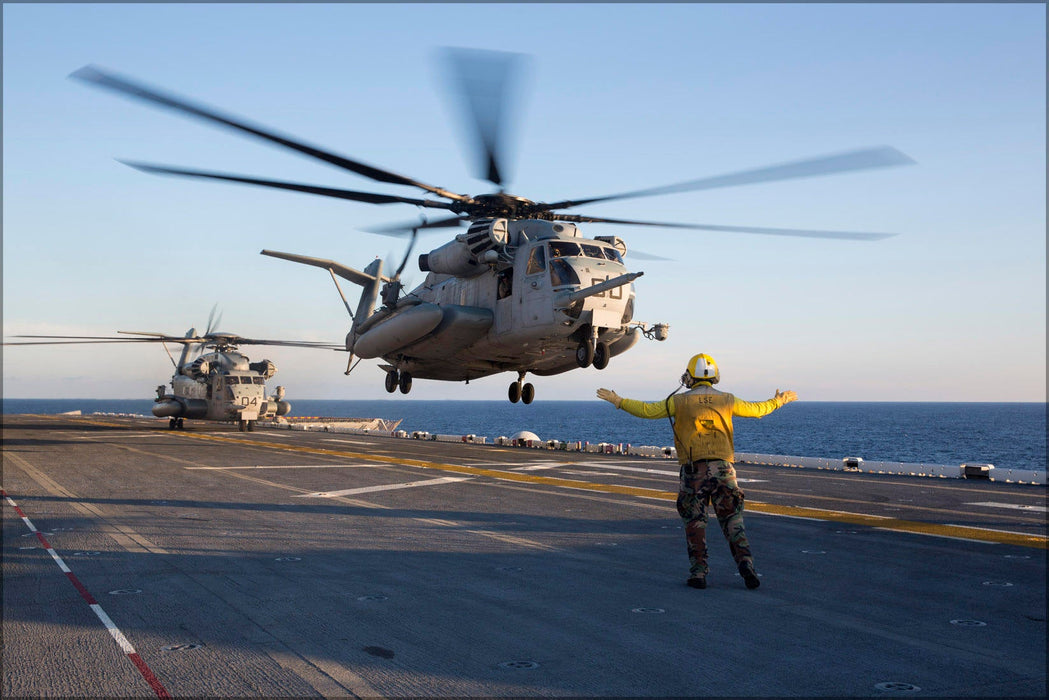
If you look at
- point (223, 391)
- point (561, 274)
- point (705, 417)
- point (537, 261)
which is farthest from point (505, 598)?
point (223, 391)

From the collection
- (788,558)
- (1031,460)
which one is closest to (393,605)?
(788,558)

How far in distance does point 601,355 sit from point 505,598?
1159 centimetres

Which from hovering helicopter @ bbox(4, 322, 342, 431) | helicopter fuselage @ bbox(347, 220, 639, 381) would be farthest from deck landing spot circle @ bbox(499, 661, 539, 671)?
hovering helicopter @ bbox(4, 322, 342, 431)

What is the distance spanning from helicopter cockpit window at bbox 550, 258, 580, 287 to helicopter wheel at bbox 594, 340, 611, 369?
1.73 meters

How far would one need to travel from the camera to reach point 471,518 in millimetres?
13117

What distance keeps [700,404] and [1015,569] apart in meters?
4.54

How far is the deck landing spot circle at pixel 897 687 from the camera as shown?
514cm

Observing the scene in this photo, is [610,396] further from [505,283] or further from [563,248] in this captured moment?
[505,283]

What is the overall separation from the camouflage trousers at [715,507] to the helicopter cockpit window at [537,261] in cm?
1110

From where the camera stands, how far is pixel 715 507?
811cm

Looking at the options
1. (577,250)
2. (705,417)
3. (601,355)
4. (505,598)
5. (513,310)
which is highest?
(577,250)

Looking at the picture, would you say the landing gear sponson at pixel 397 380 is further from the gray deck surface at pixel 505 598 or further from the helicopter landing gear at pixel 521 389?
the gray deck surface at pixel 505 598

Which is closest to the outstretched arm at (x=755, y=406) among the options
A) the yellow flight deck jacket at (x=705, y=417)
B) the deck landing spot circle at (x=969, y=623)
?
the yellow flight deck jacket at (x=705, y=417)

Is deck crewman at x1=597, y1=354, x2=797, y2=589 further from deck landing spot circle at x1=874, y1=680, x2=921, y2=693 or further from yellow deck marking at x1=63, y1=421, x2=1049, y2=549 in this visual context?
yellow deck marking at x1=63, y1=421, x2=1049, y2=549
